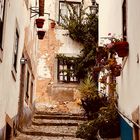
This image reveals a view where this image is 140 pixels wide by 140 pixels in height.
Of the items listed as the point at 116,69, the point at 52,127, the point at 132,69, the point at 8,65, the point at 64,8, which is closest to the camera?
the point at 132,69

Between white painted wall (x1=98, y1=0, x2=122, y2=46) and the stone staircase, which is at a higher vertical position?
white painted wall (x1=98, y1=0, x2=122, y2=46)

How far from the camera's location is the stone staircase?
12.6 m

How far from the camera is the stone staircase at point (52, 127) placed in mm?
12586

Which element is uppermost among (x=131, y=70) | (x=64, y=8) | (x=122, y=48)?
(x=64, y=8)

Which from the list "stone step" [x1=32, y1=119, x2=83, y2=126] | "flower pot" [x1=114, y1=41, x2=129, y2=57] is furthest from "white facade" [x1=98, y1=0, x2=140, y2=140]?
"stone step" [x1=32, y1=119, x2=83, y2=126]

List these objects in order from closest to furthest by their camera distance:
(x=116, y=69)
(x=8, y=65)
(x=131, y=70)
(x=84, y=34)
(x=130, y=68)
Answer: (x=131, y=70), (x=130, y=68), (x=8, y=65), (x=116, y=69), (x=84, y=34)

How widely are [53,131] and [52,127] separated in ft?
3.45

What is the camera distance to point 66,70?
2078cm

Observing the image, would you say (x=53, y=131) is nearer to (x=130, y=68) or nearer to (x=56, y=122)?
(x=56, y=122)

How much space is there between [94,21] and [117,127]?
10666mm

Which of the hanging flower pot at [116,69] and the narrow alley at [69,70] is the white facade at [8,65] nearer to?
the narrow alley at [69,70]

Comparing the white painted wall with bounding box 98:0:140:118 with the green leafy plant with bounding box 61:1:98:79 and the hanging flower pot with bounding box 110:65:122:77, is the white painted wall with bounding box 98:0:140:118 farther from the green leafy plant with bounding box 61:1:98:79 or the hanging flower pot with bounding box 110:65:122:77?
the green leafy plant with bounding box 61:1:98:79

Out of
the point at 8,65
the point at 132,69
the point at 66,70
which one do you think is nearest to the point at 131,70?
the point at 132,69

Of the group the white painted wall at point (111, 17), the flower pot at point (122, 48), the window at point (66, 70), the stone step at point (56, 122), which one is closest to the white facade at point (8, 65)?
the flower pot at point (122, 48)
